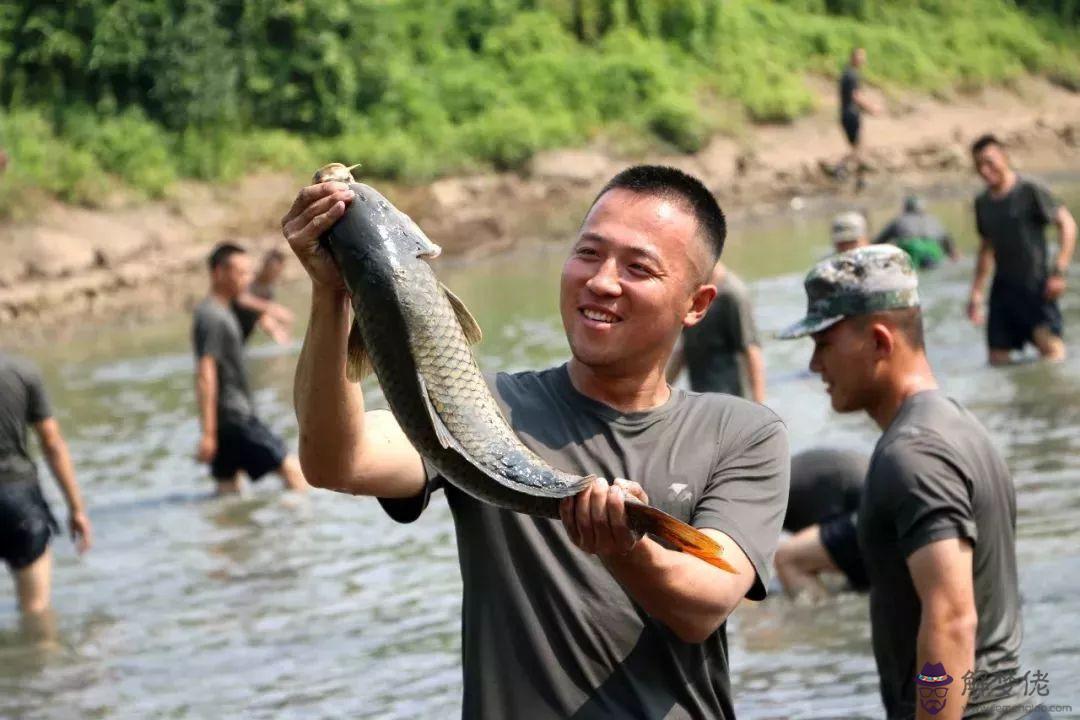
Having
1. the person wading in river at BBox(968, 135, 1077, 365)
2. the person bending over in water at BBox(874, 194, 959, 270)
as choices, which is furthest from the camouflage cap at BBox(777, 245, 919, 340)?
the person bending over in water at BBox(874, 194, 959, 270)

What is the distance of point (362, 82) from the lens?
112 ft

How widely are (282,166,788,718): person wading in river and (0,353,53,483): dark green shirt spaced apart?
6.45m

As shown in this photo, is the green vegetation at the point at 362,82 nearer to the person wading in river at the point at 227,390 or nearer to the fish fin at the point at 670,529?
the person wading in river at the point at 227,390

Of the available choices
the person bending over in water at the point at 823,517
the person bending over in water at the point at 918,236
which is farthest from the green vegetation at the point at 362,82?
the person bending over in water at the point at 823,517

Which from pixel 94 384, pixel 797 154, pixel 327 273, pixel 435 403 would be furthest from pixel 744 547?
pixel 797 154

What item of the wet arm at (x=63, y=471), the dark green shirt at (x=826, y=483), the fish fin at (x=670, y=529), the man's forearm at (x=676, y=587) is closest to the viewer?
the fish fin at (x=670, y=529)

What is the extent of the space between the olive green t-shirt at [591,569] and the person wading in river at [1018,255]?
1003 cm

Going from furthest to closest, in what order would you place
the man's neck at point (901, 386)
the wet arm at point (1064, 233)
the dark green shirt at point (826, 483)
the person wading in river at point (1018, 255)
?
1. the person wading in river at point (1018, 255)
2. the wet arm at point (1064, 233)
3. the dark green shirt at point (826, 483)
4. the man's neck at point (901, 386)

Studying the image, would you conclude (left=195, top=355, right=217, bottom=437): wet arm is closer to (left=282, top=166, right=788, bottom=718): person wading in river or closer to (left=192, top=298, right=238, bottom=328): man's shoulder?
(left=192, top=298, right=238, bottom=328): man's shoulder

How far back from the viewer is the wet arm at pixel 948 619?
4.39 m

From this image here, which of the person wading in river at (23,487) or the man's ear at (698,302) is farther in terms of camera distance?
the person wading in river at (23,487)

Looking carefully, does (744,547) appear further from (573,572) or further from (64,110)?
(64,110)

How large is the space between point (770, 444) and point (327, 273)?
3.63ft

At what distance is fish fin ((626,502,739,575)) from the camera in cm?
314
